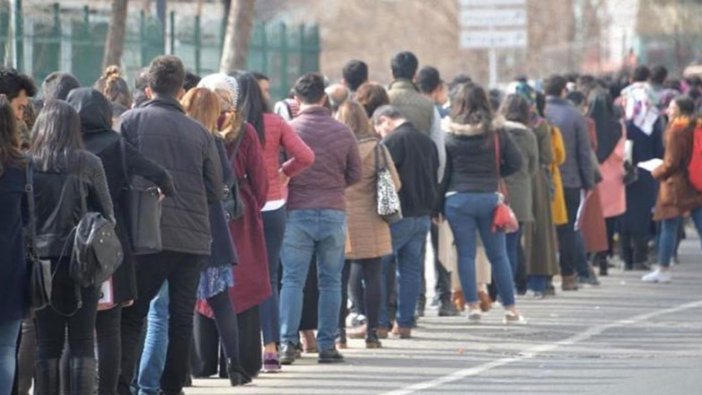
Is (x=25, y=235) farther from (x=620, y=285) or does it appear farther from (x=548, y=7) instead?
(x=548, y=7)

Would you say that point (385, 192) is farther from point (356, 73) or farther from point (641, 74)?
point (641, 74)

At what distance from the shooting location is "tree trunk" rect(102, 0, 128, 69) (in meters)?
18.6

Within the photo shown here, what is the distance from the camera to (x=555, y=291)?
18.8 meters

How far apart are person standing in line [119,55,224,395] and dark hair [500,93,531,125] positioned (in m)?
6.36

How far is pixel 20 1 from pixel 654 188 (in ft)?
25.3

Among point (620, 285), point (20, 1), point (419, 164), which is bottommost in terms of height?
point (620, 285)

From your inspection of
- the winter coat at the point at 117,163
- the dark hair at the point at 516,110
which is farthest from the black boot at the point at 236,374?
the dark hair at the point at 516,110

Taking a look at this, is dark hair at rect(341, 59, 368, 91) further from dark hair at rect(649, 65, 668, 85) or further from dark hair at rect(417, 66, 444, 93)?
dark hair at rect(649, 65, 668, 85)

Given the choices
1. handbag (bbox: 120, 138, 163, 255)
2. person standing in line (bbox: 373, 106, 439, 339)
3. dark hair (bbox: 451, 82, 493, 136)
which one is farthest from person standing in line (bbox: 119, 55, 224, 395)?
dark hair (bbox: 451, 82, 493, 136)

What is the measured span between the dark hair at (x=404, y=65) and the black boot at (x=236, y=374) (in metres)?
4.27

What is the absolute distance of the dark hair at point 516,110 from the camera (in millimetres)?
17172

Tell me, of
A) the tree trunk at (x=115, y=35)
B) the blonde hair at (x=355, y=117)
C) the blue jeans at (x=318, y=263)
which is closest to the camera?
the blue jeans at (x=318, y=263)

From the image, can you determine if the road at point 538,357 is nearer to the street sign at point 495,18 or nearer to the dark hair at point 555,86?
the dark hair at point 555,86

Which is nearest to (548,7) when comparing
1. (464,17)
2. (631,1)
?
(631,1)
